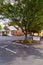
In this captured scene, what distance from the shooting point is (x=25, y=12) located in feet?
61.0

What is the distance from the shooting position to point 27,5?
18.4m

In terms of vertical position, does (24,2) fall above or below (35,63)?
above

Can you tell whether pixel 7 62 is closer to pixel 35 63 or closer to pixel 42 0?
pixel 35 63

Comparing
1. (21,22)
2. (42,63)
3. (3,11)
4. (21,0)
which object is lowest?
(42,63)

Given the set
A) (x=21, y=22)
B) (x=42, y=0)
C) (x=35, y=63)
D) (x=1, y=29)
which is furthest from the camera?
(x=1, y=29)

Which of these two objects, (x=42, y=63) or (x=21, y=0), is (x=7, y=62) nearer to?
(x=42, y=63)

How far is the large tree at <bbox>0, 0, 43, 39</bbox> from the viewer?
60.1 feet

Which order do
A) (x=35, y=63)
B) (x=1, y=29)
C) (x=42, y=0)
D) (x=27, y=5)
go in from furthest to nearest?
1. (x=1, y=29)
2. (x=27, y=5)
3. (x=42, y=0)
4. (x=35, y=63)

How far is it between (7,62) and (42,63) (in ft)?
6.47

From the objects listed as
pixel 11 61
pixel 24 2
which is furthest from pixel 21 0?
pixel 11 61

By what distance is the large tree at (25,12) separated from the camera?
18.3m

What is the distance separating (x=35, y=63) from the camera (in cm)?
946

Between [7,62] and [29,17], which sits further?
[29,17]

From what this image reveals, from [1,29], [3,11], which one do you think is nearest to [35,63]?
[3,11]
